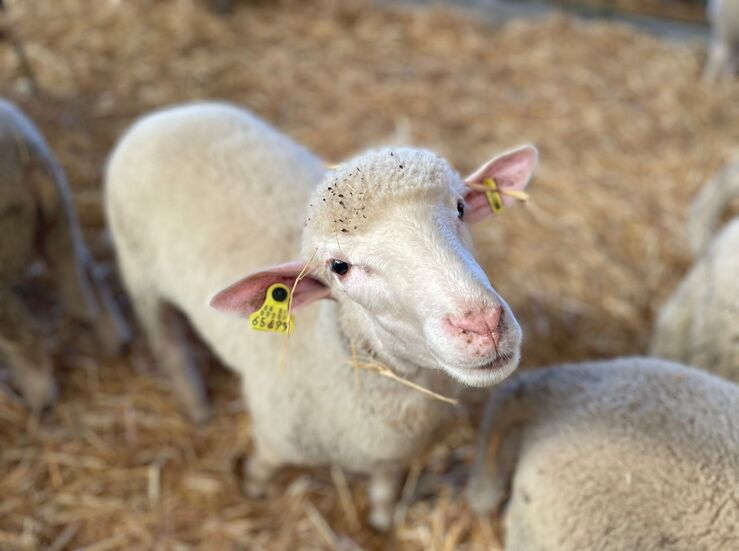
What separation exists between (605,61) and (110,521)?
452 cm

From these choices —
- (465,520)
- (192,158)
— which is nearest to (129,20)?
(192,158)

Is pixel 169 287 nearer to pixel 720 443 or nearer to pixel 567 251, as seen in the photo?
pixel 720 443

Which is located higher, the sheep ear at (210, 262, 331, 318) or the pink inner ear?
the pink inner ear

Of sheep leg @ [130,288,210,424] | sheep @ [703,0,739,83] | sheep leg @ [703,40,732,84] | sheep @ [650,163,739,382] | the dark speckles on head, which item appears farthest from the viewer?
sheep leg @ [703,40,732,84]

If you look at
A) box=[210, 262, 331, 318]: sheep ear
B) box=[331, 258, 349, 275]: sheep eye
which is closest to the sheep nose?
box=[331, 258, 349, 275]: sheep eye

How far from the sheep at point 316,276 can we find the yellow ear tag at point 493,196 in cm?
2

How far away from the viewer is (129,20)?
4.62 meters

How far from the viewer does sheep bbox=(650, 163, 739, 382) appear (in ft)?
7.11

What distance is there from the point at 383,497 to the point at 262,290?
1.20 metres

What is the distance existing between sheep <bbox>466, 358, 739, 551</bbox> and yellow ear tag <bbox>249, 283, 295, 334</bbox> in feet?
2.79

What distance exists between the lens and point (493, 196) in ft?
5.60

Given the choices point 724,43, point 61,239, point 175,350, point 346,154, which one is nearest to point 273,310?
point 175,350

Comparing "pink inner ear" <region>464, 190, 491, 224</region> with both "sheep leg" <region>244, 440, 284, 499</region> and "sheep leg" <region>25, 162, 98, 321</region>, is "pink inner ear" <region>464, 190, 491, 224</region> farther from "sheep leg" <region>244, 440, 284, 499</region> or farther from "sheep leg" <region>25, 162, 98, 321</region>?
"sheep leg" <region>25, 162, 98, 321</region>

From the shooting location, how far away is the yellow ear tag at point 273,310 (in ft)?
5.11
